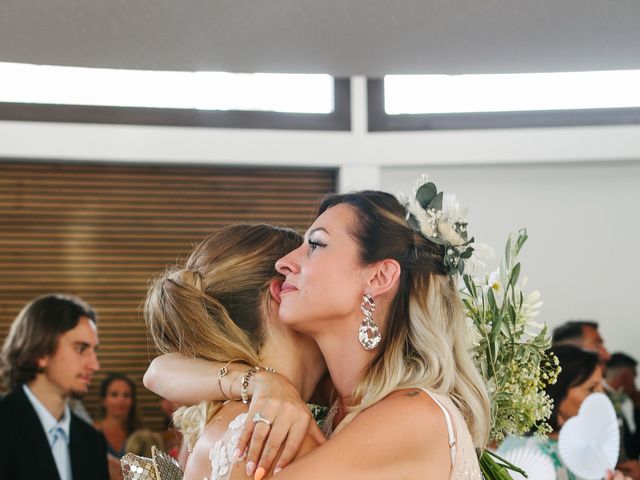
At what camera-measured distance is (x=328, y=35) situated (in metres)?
1.59

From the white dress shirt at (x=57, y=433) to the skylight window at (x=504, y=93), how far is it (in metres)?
2.83

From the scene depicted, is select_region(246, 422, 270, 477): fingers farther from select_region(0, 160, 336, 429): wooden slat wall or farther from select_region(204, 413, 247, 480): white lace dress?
select_region(0, 160, 336, 429): wooden slat wall

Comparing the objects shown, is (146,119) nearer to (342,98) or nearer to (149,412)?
(342,98)

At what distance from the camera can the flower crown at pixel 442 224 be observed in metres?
1.86

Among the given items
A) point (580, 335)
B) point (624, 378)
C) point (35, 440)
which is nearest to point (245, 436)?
point (35, 440)

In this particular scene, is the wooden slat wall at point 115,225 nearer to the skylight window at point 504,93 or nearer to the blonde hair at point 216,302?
the skylight window at point 504,93

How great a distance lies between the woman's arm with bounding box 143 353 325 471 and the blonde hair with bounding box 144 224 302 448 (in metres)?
0.04

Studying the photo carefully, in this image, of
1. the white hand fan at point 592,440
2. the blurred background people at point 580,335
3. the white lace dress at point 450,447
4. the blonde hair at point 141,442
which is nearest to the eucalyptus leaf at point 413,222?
the white lace dress at point 450,447

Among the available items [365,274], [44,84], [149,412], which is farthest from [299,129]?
[365,274]

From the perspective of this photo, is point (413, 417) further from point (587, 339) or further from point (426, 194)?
point (587, 339)

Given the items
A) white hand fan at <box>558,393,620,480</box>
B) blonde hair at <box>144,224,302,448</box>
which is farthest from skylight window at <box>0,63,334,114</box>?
blonde hair at <box>144,224,302,448</box>

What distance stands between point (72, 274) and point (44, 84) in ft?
3.63

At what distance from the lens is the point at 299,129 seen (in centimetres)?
538

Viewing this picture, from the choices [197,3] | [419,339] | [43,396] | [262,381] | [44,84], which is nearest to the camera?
[197,3]
